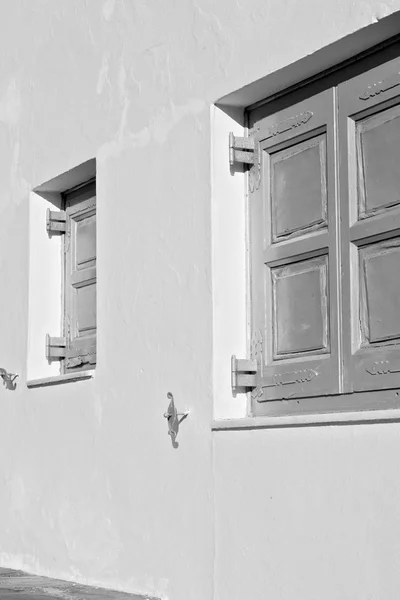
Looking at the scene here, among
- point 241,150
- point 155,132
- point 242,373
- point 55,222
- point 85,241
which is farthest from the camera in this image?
point 55,222

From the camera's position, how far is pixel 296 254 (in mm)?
5383

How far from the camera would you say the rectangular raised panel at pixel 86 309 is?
7102 millimetres

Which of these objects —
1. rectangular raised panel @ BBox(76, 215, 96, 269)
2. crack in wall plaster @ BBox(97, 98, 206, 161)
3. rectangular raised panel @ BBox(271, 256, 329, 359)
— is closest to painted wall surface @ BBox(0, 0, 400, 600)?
crack in wall plaster @ BBox(97, 98, 206, 161)

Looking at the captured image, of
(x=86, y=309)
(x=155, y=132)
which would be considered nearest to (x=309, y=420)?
(x=155, y=132)

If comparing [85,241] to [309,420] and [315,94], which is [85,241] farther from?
[309,420]

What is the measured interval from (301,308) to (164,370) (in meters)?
0.96

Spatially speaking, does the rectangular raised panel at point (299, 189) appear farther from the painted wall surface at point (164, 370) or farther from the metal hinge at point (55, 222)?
the metal hinge at point (55, 222)

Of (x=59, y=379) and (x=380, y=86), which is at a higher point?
(x=380, y=86)

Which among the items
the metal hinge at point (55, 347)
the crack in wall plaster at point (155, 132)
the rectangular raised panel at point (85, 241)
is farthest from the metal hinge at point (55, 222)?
the crack in wall plaster at point (155, 132)

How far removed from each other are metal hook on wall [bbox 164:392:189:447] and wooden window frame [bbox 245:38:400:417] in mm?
407

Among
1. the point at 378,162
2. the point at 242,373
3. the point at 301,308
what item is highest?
the point at 378,162

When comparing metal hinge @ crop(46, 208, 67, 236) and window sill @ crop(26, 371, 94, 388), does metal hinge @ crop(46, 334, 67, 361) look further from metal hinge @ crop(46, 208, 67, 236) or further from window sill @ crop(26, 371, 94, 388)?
metal hinge @ crop(46, 208, 67, 236)

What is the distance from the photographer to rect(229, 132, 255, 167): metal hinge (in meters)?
5.70

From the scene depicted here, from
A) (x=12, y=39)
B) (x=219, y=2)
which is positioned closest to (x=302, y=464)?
(x=219, y=2)
